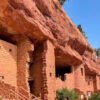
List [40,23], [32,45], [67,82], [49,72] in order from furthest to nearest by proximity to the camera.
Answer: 1. [67,82]
2. [49,72]
3. [32,45]
4. [40,23]

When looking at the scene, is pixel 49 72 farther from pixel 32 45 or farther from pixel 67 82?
pixel 67 82

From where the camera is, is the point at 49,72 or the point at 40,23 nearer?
the point at 40,23

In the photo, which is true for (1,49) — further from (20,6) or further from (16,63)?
(20,6)

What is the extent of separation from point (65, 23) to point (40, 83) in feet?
18.4

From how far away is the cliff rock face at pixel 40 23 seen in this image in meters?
11.1

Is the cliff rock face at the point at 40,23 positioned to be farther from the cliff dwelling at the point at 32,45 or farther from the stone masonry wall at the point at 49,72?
the stone masonry wall at the point at 49,72

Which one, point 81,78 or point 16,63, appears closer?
point 16,63

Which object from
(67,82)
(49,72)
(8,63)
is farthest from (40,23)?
(67,82)

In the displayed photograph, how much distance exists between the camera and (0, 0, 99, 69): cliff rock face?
11094 millimetres

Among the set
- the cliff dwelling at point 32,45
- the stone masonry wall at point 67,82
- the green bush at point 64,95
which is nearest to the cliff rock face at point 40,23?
the cliff dwelling at point 32,45

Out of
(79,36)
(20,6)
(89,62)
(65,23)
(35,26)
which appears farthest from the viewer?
(89,62)

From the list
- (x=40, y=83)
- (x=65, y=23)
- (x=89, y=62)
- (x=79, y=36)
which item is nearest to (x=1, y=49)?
(x=40, y=83)

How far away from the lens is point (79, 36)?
1806cm

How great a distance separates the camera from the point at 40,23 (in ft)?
41.2
